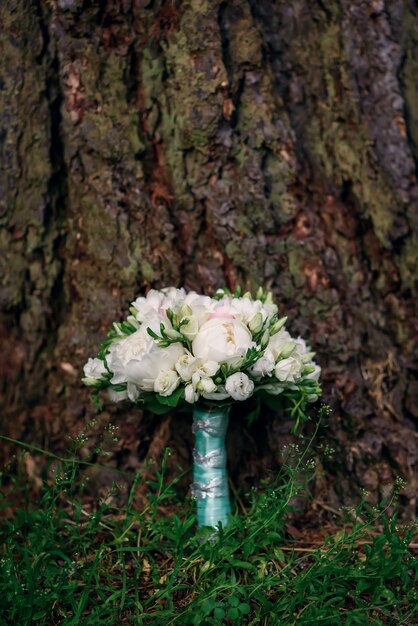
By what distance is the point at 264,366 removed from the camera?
2.16 metres

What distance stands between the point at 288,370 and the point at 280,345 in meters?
0.10

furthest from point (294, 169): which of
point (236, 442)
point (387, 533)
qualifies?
point (387, 533)

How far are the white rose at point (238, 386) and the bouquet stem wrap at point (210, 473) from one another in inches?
8.7

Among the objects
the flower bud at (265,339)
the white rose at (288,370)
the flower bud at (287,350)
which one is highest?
the flower bud at (265,339)

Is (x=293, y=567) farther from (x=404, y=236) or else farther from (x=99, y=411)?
(x=404, y=236)

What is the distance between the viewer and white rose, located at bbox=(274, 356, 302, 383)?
219cm

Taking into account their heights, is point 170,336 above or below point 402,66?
below

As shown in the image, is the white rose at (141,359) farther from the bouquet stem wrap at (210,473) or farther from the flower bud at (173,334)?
the bouquet stem wrap at (210,473)

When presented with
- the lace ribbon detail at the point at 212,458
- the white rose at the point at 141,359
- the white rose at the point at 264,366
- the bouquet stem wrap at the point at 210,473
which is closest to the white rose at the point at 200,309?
the white rose at the point at 141,359

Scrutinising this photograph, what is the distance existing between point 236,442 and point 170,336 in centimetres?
70

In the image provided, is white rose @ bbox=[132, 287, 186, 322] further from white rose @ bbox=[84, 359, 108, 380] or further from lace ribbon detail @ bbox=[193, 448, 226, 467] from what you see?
lace ribbon detail @ bbox=[193, 448, 226, 467]

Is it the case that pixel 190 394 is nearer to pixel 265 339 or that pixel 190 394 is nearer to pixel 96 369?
pixel 265 339

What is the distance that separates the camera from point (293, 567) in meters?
2.23

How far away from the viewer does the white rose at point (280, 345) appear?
7.26ft
